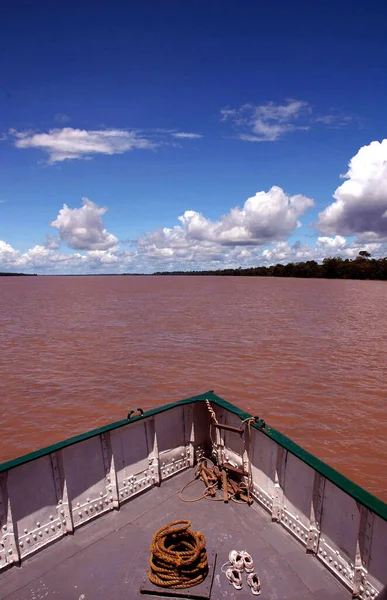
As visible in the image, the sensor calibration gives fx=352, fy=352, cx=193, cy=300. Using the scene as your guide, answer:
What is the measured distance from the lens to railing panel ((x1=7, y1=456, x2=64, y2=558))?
4605mm

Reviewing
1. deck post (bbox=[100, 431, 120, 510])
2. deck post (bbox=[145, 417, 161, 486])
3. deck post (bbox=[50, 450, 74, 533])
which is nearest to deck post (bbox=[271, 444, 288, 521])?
deck post (bbox=[145, 417, 161, 486])

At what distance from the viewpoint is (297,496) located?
5.02 meters

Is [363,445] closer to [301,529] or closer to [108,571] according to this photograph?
[301,529]

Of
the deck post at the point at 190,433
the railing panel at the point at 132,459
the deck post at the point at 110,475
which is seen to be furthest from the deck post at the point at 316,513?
the deck post at the point at 110,475

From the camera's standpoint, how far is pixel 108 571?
4.48m

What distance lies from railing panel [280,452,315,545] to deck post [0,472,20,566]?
3.71 m

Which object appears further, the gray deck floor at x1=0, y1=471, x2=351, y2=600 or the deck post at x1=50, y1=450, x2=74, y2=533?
the deck post at x1=50, y1=450, x2=74, y2=533

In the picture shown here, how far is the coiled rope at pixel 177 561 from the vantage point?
429 centimetres

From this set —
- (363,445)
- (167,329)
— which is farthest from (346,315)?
(363,445)

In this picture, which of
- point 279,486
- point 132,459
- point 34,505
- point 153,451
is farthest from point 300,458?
point 34,505

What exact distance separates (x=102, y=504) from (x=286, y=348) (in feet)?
60.8

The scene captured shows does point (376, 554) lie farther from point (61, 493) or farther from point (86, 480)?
point (61, 493)

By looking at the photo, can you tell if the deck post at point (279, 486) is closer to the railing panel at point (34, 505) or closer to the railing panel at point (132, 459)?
the railing panel at point (132, 459)

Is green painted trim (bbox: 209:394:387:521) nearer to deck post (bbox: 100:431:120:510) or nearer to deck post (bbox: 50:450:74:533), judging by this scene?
deck post (bbox: 100:431:120:510)
